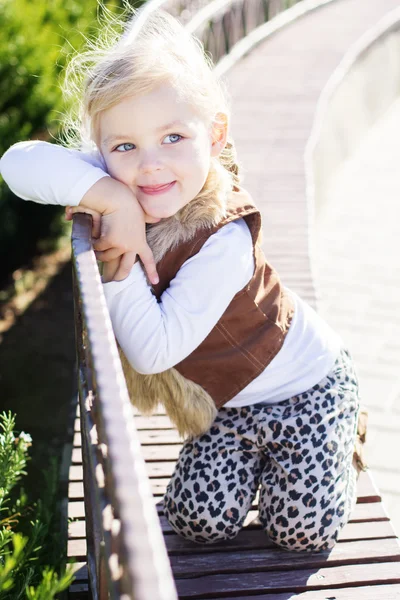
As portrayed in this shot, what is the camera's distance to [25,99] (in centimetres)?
520

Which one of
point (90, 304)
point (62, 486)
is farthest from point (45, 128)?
point (90, 304)

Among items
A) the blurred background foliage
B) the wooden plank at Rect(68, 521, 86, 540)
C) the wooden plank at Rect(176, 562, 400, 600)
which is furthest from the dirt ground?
the wooden plank at Rect(176, 562, 400, 600)

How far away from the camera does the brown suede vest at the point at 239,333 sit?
7.37 feet

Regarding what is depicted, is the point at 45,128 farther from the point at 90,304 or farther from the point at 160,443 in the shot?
the point at 90,304

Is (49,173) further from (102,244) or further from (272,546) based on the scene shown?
(272,546)

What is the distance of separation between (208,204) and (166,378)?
1.69 ft

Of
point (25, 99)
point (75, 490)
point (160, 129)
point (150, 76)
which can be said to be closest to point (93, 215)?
point (160, 129)

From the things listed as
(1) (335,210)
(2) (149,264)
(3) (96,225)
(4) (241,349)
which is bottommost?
(1) (335,210)

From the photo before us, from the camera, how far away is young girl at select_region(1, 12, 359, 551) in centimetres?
206

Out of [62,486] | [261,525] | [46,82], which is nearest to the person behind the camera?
[261,525]

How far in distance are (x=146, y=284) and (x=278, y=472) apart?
29.5 inches

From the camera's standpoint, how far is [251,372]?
235 cm

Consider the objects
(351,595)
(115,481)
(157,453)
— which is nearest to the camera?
(115,481)

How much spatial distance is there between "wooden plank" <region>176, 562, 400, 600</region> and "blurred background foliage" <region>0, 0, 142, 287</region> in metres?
3.03
